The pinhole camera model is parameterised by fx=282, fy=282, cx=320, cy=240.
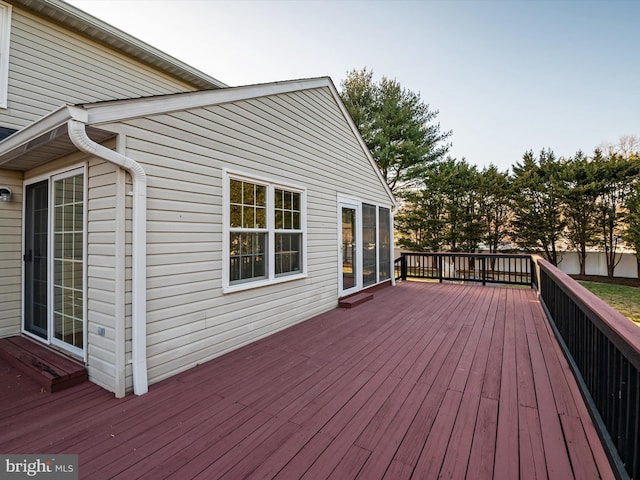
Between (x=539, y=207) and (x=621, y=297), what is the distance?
5079 mm

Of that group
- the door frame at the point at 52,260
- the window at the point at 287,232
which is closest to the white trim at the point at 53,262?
the door frame at the point at 52,260

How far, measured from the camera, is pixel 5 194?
11.4 feet

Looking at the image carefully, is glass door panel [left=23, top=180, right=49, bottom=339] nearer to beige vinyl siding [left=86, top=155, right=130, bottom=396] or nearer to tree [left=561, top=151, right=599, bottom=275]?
beige vinyl siding [left=86, top=155, right=130, bottom=396]

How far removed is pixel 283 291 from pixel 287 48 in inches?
237

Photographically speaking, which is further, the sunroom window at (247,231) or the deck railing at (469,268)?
the deck railing at (469,268)

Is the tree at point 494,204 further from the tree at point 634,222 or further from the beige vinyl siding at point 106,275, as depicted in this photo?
the beige vinyl siding at point 106,275

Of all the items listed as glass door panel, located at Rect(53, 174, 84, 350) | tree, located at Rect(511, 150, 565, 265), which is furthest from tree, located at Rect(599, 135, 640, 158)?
glass door panel, located at Rect(53, 174, 84, 350)

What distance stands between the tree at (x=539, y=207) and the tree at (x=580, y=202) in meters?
0.31

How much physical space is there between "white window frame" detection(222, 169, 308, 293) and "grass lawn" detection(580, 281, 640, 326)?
28.8ft

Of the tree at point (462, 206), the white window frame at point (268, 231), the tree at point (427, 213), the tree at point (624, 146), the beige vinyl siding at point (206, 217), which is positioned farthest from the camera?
the tree at point (624, 146)

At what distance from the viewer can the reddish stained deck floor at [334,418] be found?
158 cm

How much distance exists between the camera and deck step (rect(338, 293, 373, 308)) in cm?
539

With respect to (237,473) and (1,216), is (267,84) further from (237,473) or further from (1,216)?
(237,473)

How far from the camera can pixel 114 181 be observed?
2.41m
